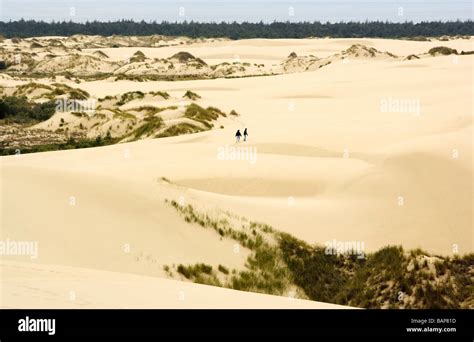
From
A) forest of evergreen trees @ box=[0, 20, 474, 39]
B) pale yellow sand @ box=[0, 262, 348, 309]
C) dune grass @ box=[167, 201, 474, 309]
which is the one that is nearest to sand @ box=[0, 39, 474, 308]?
pale yellow sand @ box=[0, 262, 348, 309]

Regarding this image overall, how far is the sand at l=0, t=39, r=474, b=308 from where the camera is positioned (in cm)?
922

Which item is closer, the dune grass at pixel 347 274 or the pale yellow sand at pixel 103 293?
the pale yellow sand at pixel 103 293

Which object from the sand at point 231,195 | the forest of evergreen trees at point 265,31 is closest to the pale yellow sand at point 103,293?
the sand at point 231,195

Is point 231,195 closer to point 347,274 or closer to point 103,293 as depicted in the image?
point 347,274

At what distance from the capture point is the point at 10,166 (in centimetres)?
1423

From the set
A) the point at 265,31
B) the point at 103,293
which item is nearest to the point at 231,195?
the point at 103,293

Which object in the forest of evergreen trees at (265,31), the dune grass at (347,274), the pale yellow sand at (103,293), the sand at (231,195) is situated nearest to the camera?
the pale yellow sand at (103,293)

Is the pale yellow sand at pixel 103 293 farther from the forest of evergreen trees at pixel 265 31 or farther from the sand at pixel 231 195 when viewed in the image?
the forest of evergreen trees at pixel 265 31

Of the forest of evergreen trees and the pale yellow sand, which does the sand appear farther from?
the forest of evergreen trees

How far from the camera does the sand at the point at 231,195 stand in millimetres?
9219

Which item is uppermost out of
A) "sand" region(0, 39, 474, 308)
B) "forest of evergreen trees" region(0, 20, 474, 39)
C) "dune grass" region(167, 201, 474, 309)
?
"forest of evergreen trees" region(0, 20, 474, 39)

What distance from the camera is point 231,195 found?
17.3 m

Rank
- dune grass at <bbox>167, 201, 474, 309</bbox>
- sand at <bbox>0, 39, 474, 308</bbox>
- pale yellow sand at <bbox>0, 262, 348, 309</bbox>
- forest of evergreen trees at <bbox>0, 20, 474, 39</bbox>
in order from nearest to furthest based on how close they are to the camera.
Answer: pale yellow sand at <bbox>0, 262, 348, 309</bbox>
sand at <bbox>0, 39, 474, 308</bbox>
dune grass at <bbox>167, 201, 474, 309</bbox>
forest of evergreen trees at <bbox>0, 20, 474, 39</bbox>
